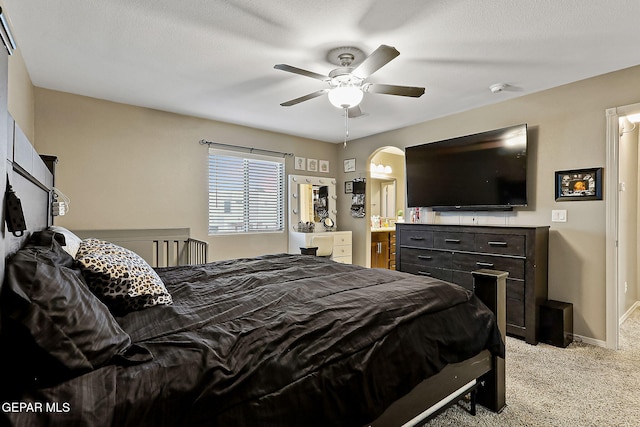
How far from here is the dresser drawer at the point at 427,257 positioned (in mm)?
3666

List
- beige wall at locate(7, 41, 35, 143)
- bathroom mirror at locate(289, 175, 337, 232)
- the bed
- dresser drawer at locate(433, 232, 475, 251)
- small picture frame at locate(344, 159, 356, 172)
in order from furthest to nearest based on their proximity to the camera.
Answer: small picture frame at locate(344, 159, 356, 172) → bathroom mirror at locate(289, 175, 337, 232) → dresser drawer at locate(433, 232, 475, 251) → beige wall at locate(7, 41, 35, 143) → the bed

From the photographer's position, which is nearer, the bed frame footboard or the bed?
the bed

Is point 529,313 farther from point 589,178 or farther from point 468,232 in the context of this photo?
point 589,178

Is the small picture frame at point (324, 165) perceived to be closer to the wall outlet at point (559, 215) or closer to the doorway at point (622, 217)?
the wall outlet at point (559, 215)

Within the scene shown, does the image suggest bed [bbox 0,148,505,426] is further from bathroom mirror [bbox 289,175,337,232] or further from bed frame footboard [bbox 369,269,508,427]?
bathroom mirror [bbox 289,175,337,232]

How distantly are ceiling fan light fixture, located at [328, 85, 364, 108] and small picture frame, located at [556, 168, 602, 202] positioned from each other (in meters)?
2.26

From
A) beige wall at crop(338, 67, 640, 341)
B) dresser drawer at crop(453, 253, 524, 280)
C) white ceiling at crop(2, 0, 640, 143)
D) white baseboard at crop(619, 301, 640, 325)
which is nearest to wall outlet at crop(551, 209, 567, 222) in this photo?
beige wall at crop(338, 67, 640, 341)

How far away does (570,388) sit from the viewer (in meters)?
2.21

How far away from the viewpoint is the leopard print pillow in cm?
138

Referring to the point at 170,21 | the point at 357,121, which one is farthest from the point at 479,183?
the point at 170,21

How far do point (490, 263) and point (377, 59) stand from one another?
93.3 inches

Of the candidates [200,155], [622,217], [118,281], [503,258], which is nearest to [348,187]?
[200,155]

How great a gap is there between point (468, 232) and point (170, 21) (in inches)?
128

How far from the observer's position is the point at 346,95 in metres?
2.42
